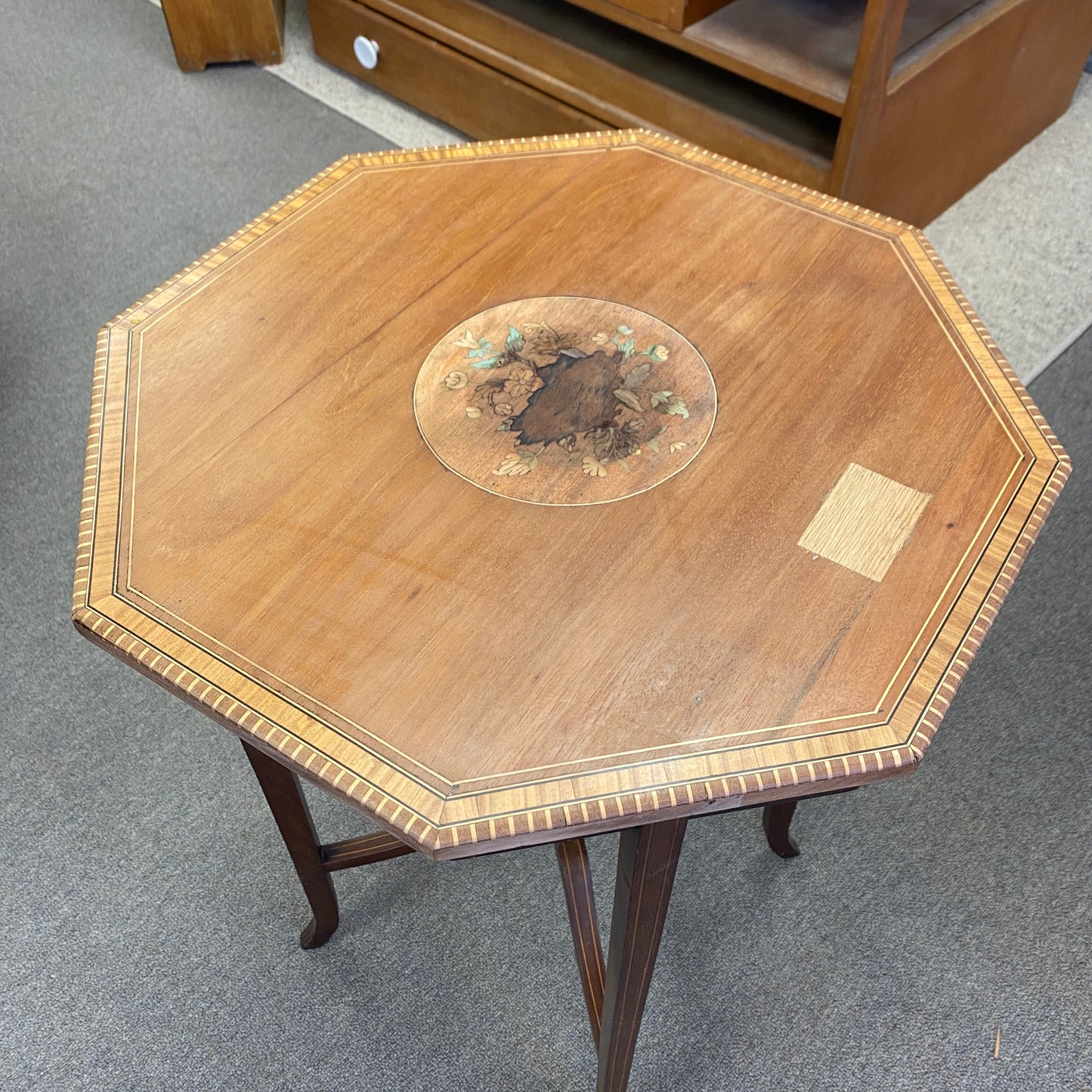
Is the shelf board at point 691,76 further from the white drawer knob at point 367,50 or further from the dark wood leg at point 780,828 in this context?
the dark wood leg at point 780,828

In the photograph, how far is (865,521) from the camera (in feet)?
2.96

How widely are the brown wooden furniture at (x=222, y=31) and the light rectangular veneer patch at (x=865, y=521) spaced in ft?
8.06

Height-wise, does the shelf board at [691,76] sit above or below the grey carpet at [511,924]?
above

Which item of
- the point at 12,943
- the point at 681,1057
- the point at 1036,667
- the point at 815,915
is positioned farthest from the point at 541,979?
the point at 1036,667

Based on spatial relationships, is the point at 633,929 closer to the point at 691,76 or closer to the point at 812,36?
the point at 812,36

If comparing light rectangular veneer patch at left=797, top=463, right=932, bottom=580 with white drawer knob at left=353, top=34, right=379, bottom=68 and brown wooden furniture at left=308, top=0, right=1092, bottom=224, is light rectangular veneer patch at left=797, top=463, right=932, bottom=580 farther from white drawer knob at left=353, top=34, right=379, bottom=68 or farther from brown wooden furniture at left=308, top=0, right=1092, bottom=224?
white drawer knob at left=353, top=34, right=379, bottom=68

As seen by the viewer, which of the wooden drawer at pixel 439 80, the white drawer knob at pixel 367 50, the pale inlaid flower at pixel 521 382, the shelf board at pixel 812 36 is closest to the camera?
the pale inlaid flower at pixel 521 382

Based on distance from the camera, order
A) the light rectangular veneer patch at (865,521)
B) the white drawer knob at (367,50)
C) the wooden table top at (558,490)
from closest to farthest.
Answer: the wooden table top at (558,490), the light rectangular veneer patch at (865,521), the white drawer knob at (367,50)

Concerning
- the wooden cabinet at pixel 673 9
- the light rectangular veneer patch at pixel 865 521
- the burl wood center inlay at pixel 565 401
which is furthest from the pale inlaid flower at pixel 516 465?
the wooden cabinet at pixel 673 9

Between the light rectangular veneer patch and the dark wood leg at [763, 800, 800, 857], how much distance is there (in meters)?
0.52

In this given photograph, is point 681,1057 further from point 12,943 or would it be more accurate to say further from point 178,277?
point 178,277

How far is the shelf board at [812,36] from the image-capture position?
1801mm

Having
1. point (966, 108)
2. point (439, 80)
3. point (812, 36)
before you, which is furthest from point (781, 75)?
point (439, 80)

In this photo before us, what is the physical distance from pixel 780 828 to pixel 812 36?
1.43 metres
